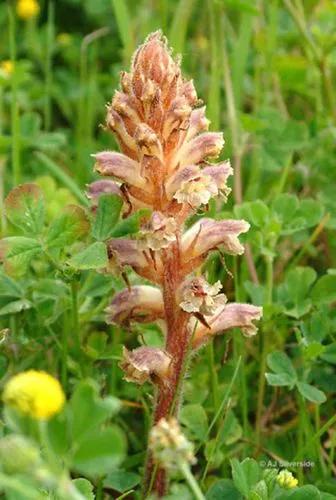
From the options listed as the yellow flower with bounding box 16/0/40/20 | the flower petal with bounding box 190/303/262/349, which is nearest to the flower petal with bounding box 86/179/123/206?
the flower petal with bounding box 190/303/262/349

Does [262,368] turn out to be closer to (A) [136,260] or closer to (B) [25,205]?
(A) [136,260]

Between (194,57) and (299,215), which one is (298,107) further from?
(299,215)

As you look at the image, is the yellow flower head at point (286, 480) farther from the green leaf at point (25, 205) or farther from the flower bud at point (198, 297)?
the green leaf at point (25, 205)

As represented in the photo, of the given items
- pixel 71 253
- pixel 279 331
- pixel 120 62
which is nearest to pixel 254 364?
pixel 279 331

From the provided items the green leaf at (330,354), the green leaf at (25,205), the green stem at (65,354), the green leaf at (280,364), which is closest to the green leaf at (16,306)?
the green stem at (65,354)

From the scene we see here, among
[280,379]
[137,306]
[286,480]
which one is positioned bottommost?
[286,480]

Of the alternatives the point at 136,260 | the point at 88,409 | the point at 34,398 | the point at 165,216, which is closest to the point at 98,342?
the point at 136,260

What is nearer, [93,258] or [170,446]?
[170,446]
